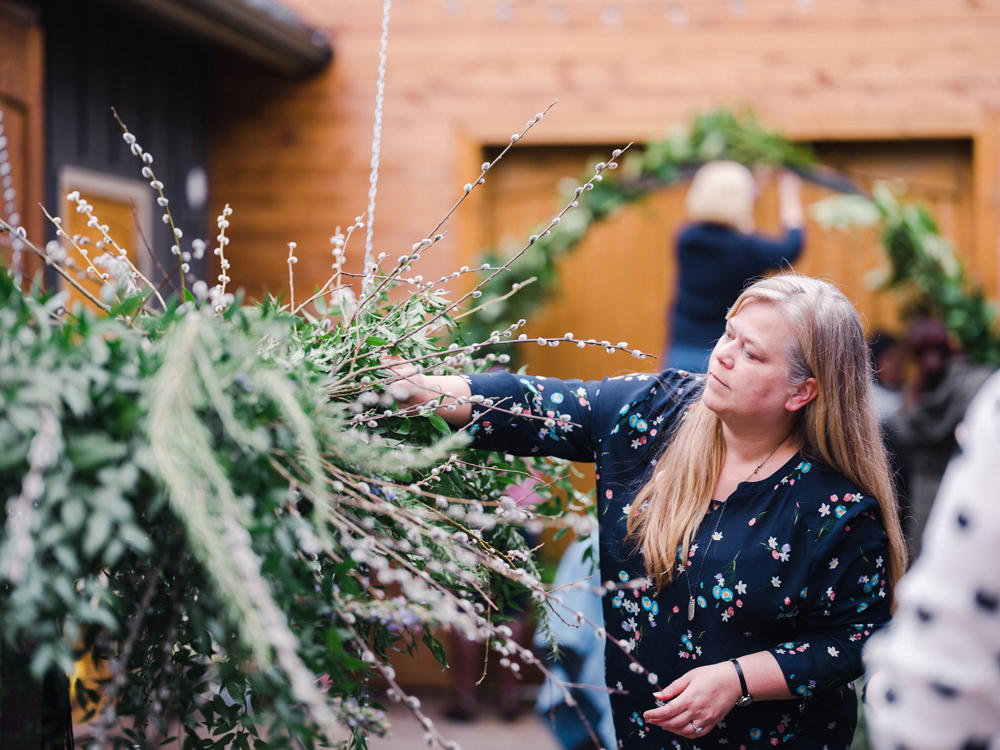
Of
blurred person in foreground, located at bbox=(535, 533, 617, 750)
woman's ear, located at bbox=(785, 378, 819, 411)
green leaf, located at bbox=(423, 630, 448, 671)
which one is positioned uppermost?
woman's ear, located at bbox=(785, 378, 819, 411)

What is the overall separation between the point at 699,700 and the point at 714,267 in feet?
6.99

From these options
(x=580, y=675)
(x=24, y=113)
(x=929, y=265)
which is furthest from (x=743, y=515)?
Answer: (x=24, y=113)

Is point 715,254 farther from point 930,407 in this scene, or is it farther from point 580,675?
point 580,675

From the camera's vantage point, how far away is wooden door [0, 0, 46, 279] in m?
2.67

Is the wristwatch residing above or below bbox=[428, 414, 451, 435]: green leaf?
below

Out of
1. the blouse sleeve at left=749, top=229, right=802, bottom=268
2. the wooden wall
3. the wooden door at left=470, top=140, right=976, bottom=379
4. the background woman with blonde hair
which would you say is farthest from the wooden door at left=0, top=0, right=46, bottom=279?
the blouse sleeve at left=749, top=229, right=802, bottom=268

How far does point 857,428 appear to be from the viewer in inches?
50.2

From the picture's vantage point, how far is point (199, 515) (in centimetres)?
68

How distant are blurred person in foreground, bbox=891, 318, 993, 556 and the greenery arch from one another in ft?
0.23

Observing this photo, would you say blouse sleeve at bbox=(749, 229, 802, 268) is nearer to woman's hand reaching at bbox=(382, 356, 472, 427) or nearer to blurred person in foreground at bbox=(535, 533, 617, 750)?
blurred person in foreground at bbox=(535, 533, 617, 750)

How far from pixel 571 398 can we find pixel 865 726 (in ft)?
3.74

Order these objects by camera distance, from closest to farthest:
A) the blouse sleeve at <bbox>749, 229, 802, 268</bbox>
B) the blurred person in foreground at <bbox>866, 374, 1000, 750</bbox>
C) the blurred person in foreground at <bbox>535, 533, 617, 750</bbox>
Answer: the blurred person in foreground at <bbox>866, 374, 1000, 750</bbox>
the blurred person in foreground at <bbox>535, 533, 617, 750</bbox>
the blouse sleeve at <bbox>749, 229, 802, 268</bbox>

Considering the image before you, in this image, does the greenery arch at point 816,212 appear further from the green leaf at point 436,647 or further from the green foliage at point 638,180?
the green leaf at point 436,647

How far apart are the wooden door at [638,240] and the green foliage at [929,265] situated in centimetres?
42
